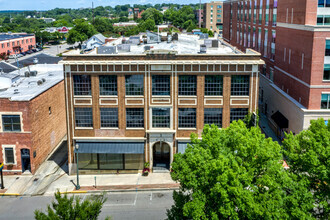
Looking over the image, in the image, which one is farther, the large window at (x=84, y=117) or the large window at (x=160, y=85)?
the large window at (x=84, y=117)

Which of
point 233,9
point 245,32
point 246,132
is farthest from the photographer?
point 233,9

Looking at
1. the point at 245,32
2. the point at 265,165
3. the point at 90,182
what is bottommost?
the point at 90,182

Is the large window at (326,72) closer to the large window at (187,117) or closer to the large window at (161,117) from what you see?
the large window at (187,117)

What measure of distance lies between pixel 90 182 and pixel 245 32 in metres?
54.4

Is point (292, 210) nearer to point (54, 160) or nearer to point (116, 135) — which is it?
Answer: point (116, 135)

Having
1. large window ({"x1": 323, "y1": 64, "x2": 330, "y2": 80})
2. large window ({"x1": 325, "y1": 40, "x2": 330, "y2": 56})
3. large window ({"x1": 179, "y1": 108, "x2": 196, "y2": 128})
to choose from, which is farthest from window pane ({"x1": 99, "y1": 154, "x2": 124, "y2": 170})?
large window ({"x1": 325, "y1": 40, "x2": 330, "y2": 56})

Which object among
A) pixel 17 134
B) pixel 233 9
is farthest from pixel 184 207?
pixel 233 9

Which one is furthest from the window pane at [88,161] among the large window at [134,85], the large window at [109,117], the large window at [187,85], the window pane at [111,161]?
the large window at [187,85]

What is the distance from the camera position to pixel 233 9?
3711 inches

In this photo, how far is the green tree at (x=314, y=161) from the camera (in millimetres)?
21219

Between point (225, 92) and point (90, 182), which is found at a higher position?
point (225, 92)

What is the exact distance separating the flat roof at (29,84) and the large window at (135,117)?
1058 centimetres

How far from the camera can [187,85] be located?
122 ft

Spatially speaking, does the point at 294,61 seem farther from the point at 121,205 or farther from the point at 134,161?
the point at 121,205
